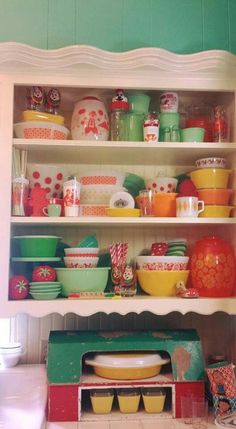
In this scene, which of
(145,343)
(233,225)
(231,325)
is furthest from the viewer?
(231,325)

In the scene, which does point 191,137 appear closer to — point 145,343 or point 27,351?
point 145,343

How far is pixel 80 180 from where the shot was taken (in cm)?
152

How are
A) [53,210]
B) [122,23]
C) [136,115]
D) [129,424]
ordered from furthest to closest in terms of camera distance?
[122,23], [136,115], [53,210], [129,424]

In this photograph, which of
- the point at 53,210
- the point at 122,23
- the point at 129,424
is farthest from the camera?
the point at 122,23

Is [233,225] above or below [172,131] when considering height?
below

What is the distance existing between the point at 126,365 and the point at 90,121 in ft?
2.67

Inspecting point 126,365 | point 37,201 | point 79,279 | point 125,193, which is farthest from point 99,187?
point 126,365

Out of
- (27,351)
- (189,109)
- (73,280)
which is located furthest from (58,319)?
(189,109)

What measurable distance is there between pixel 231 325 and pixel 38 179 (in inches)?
34.8

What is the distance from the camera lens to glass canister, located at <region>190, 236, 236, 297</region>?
1.42m

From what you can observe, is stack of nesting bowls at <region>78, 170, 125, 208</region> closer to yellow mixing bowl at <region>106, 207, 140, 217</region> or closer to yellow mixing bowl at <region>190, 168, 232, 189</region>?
yellow mixing bowl at <region>106, 207, 140, 217</region>

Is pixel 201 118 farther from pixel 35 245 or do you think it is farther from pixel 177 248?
pixel 35 245

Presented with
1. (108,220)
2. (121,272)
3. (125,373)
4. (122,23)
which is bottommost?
(125,373)

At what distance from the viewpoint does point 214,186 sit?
1462mm
